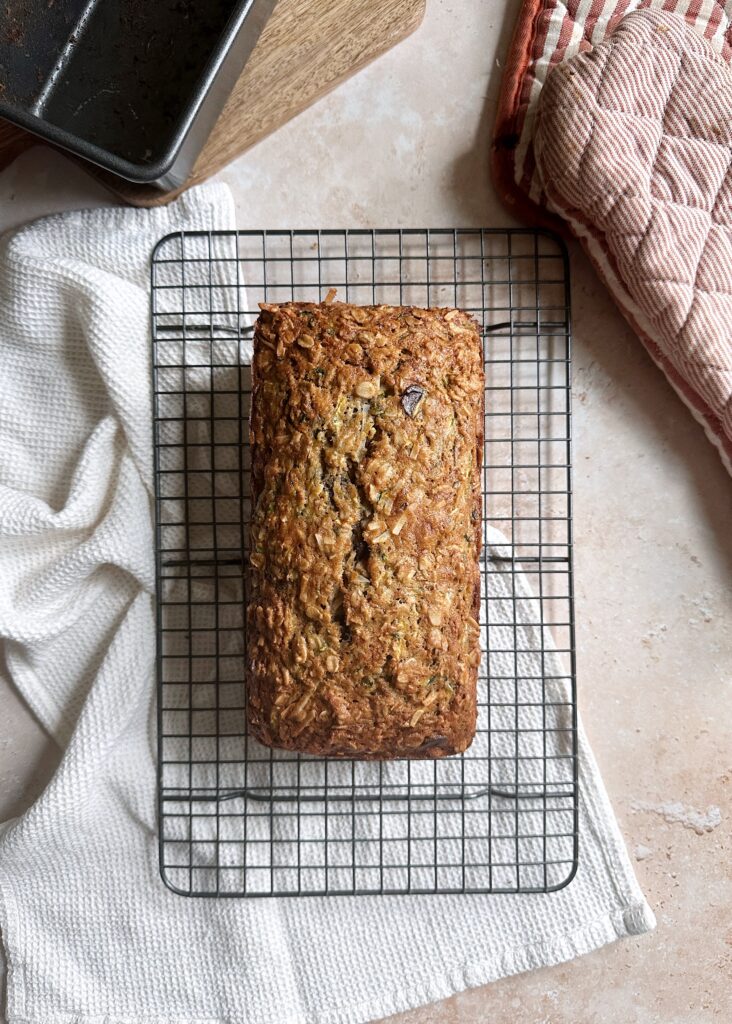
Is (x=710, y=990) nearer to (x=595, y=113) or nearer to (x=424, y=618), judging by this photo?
(x=424, y=618)

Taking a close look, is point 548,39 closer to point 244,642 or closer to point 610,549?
point 610,549

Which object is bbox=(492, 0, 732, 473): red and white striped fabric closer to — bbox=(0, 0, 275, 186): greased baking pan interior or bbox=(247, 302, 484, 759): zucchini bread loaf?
bbox=(247, 302, 484, 759): zucchini bread loaf

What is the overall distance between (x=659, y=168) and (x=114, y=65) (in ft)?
3.69

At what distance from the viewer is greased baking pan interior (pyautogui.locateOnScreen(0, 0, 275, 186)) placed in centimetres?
182

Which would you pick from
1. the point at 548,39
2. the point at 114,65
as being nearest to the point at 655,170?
the point at 548,39

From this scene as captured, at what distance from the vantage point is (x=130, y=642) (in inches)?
75.8

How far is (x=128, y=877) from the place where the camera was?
76.5 inches

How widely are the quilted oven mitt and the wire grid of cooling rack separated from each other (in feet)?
0.53

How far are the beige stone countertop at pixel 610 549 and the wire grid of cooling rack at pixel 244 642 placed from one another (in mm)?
101

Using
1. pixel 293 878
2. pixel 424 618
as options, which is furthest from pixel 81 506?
pixel 293 878

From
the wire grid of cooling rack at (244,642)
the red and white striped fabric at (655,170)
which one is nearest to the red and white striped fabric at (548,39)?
the red and white striped fabric at (655,170)

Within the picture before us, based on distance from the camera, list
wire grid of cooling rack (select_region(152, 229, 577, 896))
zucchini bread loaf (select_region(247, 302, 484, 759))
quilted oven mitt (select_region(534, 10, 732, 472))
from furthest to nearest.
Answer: wire grid of cooling rack (select_region(152, 229, 577, 896)) < quilted oven mitt (select_region(534, 10, 732, 472)) < zucchini bread loaf (select_region(247, 302, 484, 759))

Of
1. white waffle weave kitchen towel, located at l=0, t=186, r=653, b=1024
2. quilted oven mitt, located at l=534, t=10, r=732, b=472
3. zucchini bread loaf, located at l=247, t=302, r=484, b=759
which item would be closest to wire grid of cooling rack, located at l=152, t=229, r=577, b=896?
white waffle weave kitchen towel, located at l=0, t=186, r=653, b=1024

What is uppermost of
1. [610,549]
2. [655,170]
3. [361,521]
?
[655,170]
